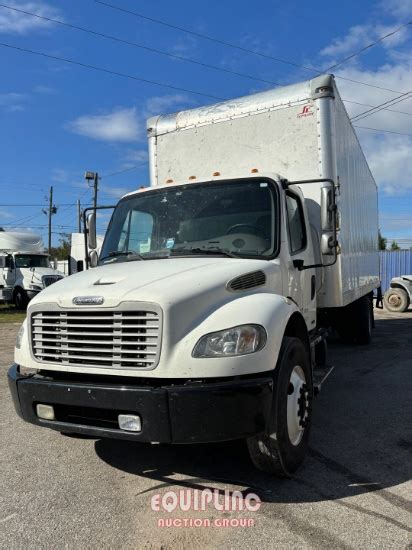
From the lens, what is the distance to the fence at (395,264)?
25047 millimetres

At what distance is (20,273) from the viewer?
70.8 ft

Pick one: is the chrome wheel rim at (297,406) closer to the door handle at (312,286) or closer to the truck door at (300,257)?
the truck door at (300,257)

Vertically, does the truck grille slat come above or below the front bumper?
above

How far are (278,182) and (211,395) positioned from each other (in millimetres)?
2294

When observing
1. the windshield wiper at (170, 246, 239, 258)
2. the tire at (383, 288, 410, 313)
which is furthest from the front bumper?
the tire at (383, 288, 410, 313)

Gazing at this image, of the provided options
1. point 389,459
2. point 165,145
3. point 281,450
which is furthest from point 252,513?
point 165,145

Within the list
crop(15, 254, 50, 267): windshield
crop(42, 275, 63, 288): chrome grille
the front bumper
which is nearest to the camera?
the front bumper

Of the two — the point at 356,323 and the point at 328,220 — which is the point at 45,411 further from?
the point at 356,323

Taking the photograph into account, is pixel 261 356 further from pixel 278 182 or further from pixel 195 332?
pixel 278 182

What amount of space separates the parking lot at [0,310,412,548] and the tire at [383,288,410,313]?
12985 mm

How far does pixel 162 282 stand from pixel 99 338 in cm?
57

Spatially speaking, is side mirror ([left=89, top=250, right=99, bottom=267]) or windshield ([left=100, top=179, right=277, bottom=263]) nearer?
windshield ([left=100, top=179, right=277, bottom=263])

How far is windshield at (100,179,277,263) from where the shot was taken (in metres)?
4.32

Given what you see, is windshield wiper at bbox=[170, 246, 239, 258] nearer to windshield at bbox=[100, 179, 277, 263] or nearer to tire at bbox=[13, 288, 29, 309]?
windshield at bbox=[100, 179, 277, 263]
